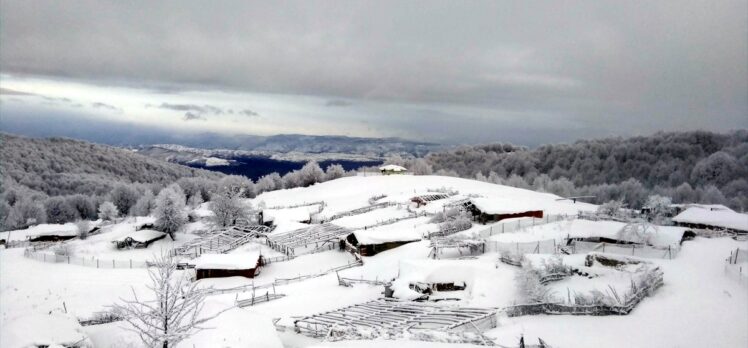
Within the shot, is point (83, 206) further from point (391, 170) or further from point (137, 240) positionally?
point (391, 170)

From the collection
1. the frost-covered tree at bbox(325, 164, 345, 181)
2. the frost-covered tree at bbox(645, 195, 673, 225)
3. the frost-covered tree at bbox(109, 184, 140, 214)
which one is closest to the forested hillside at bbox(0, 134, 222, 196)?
the frost-covered tree at bbox(109, 184, 140, 214)

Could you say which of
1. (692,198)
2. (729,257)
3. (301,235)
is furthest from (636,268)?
(692,198)

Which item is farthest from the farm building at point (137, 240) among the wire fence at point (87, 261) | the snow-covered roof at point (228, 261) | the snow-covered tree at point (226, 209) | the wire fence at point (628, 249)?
the wire fence at point (628, 249)

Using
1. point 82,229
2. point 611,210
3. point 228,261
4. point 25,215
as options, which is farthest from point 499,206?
point 25,215

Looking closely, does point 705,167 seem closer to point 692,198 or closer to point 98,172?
point 692,198

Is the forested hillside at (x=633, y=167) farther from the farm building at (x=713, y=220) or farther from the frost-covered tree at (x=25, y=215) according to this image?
the frost-covered tree at (x=25, y=215)

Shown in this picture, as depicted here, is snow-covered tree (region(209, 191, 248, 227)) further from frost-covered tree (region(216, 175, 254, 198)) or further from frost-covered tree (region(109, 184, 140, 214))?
frost-covered tree (region(109, 184, 140, 214))
